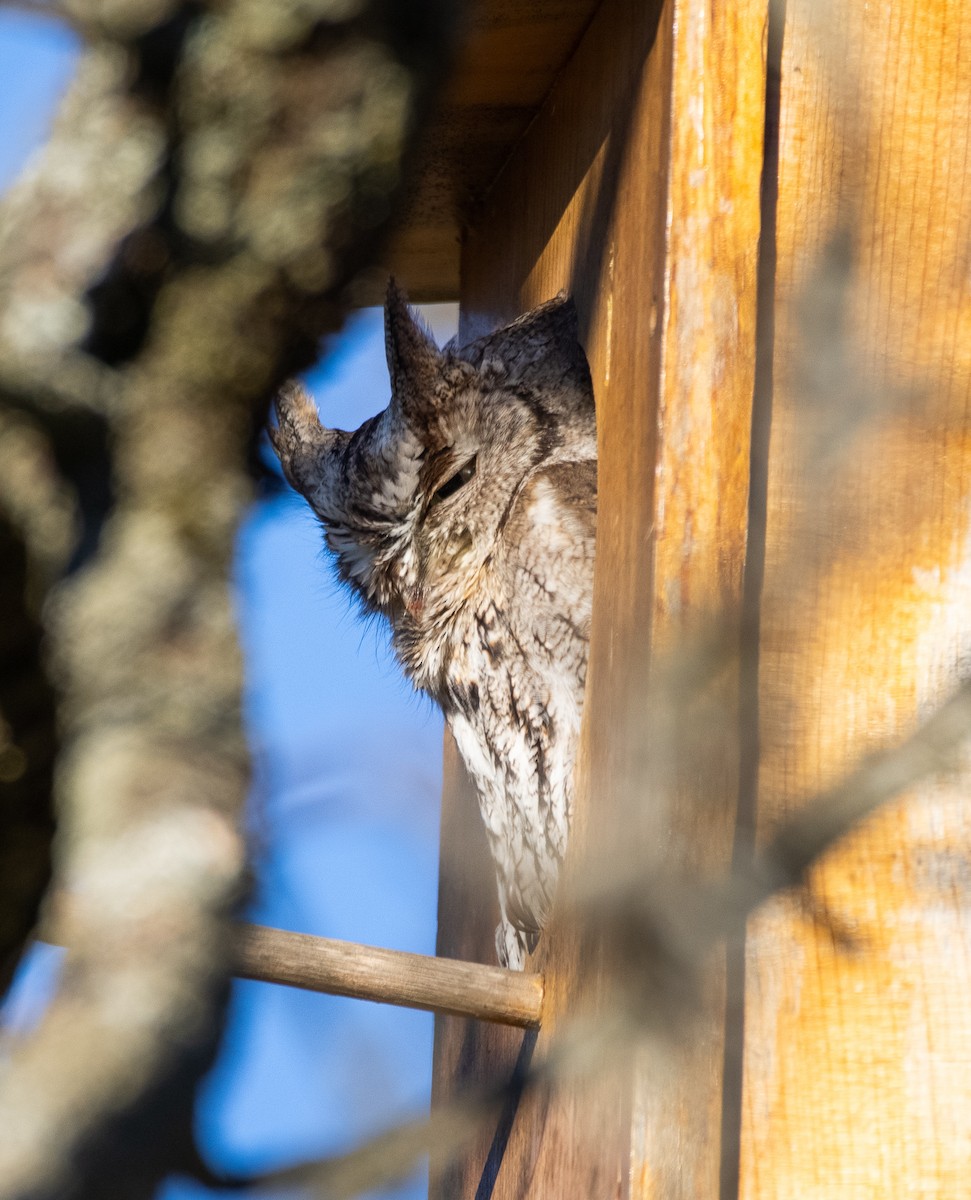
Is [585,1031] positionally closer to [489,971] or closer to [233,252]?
[489,971]

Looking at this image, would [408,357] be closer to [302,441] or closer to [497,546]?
[497,546]

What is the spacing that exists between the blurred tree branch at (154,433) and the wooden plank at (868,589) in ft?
2.89

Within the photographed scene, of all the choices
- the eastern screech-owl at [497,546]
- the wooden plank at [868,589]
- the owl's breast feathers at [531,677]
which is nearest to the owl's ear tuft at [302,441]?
the eastern screech-owl at [497,546]

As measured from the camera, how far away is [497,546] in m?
2.40

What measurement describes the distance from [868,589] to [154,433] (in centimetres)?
102

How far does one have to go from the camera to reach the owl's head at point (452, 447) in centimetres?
245

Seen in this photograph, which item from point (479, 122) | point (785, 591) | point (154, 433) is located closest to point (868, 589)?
point (785, 591)

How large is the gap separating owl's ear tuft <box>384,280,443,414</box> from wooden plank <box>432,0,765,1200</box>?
0.69m

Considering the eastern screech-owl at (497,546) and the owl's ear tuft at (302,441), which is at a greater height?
the owl's ear tuft at (302,441)

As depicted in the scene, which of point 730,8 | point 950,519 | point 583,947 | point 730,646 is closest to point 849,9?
point 730,8

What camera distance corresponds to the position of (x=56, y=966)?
810 millimetres

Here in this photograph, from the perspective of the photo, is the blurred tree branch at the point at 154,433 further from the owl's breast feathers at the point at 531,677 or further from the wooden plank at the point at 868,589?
the owl's breast feathers at the point at 531,677

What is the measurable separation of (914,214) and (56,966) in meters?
1.30

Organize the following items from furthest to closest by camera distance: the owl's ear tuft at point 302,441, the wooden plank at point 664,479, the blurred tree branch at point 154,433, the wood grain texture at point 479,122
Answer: the owl's ear tuft at point 302,441
the wood grain texture at point 479,122
the wooden plank at point 664,479
the blurred tree branch at point 154,433
